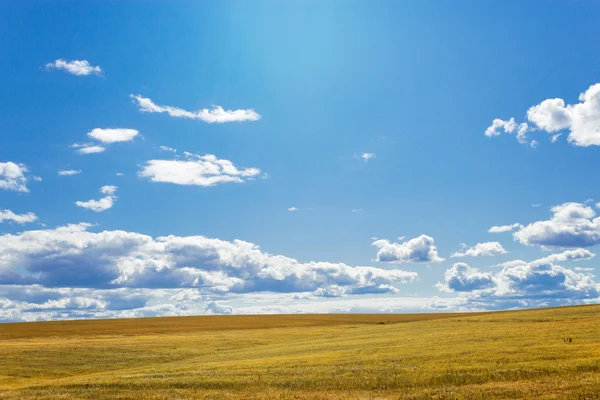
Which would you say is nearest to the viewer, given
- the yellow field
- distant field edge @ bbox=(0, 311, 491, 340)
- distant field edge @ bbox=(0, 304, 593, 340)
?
the yellow field

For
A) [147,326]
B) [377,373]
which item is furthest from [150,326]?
[377,373]

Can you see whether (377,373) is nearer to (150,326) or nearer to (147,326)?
(150,326)

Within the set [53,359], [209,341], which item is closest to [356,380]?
[53,359]

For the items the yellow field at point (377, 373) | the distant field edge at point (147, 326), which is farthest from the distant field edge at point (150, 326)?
the yellow field at point (377, 373)

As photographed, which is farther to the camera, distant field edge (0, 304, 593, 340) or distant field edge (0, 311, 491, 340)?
distant field edge (0, 311, 491, 340)

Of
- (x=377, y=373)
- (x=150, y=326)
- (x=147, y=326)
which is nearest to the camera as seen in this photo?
(x=377, y=373)

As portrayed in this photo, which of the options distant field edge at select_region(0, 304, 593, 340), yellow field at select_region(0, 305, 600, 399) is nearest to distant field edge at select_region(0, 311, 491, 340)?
distant field edge at select_region(0, 304, 593, 340)

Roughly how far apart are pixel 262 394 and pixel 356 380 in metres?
6.73

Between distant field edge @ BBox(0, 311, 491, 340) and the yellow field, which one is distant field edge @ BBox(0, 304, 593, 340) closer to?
distant field edge @ BBox(0, 311, 491, 340)

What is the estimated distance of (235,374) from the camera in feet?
139

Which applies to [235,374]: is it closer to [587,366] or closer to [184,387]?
[184,387]

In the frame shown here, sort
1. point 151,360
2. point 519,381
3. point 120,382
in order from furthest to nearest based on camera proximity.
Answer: point 151,360 < point 120,382 < point 519,381

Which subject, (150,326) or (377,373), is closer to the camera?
(377,373)

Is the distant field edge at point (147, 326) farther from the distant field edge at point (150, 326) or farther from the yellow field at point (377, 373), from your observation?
the yellow field at point (377, 373)
